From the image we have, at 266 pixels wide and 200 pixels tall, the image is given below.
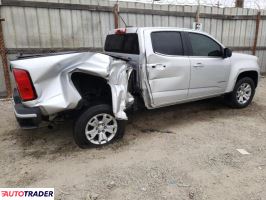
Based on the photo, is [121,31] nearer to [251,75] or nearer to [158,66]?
[158,66]

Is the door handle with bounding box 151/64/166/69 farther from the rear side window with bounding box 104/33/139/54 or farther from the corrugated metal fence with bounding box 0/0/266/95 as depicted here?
the corrugated metal fence with bounding box 0/0/266/95

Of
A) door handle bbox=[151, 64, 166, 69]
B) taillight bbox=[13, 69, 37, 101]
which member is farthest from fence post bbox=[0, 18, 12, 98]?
door handle bbox=[151, 64, 166, 69]

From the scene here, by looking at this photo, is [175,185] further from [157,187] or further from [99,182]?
[99,182]

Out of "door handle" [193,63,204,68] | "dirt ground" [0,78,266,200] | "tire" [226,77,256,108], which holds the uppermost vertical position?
"door handle" [193,63,204,68]

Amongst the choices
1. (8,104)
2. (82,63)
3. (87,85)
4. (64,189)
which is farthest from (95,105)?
(8,104)

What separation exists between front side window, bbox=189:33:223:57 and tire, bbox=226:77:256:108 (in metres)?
0.98

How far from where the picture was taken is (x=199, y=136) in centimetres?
423

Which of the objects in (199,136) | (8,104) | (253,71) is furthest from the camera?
(8,104)

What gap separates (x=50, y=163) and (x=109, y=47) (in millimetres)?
2620

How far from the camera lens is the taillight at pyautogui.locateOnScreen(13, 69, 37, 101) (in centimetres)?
311

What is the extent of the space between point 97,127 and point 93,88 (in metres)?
0.63

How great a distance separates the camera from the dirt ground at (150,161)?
9.23 ft

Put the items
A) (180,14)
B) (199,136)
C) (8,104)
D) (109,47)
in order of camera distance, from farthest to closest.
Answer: (180,14) → (8,104) → (109,47) → (199,136)

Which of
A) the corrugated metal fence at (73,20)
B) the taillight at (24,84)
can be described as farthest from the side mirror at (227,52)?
the taillight at (24,84)
